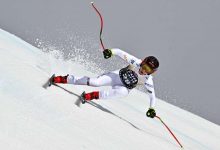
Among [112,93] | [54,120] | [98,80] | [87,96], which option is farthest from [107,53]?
[54,120]

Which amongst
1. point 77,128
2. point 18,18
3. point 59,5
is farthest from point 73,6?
point 77,128

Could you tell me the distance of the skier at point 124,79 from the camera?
25.0 ft

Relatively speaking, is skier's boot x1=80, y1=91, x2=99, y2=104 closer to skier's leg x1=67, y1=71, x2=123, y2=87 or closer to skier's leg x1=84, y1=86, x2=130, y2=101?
skier's leg x1=84, y1=86, x2=130, y2=101

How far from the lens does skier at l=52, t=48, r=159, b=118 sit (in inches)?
299

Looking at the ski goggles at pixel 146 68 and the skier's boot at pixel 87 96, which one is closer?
the skier's boot at pixel 87 96

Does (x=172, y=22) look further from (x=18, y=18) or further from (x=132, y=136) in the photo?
(x=132, y=136)

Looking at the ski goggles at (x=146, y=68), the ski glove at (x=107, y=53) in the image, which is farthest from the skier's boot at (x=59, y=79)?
the ski goggles at (x=146, y=68)

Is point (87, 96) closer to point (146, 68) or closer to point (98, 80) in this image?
point (98, 80)

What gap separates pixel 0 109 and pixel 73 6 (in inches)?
967

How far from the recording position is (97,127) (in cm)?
645

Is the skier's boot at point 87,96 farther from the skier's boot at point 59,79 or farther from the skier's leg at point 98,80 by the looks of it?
the skier's boot at point 59,79

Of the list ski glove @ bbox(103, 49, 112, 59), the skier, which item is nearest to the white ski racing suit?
the skier

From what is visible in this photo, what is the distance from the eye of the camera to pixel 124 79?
784 centimetres

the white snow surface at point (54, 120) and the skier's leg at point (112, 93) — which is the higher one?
the skier's leg at point (112, 93)
